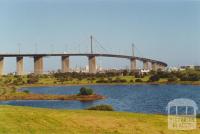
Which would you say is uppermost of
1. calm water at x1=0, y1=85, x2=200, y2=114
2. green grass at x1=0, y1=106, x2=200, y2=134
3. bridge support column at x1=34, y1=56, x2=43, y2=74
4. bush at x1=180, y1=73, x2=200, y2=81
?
bridge support column at x1=34, y1=56, x2=43, y2=74

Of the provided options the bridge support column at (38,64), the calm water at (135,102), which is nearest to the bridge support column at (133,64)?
the bridge support column at (38,64)

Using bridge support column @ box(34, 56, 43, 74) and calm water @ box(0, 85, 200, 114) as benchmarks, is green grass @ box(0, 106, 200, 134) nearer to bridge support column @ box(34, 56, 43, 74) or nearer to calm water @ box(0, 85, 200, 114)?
calm water @ box(0, 85, 200, 114)

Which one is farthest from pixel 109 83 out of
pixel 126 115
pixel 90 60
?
pixel 126 115

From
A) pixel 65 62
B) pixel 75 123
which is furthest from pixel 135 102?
pixel 65 62

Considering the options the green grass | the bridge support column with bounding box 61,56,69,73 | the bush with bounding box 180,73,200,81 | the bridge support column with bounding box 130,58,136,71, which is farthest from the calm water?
the bridge support column with bounding box 130,58,136,71

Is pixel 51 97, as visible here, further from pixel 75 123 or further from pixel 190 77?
pixel 75 123

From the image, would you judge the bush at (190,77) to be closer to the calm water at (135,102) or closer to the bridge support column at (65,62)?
the calm water at (135,102)

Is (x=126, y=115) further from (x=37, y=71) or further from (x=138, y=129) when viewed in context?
(x=37, y=71)

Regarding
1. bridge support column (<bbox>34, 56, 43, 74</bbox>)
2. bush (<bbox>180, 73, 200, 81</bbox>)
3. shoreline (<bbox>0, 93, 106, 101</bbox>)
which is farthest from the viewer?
bridge support column (<bbox>34, 56, 43, 74</bbox>)
